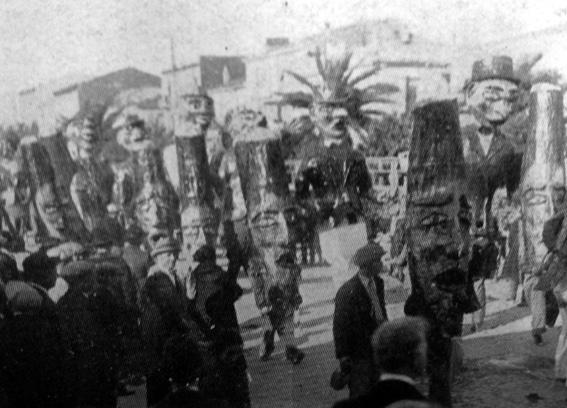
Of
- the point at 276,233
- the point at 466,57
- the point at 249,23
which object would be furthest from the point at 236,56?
the point at 466,57

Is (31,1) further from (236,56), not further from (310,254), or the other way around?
(310,254)

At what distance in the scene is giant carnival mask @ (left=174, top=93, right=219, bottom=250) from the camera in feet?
13.3

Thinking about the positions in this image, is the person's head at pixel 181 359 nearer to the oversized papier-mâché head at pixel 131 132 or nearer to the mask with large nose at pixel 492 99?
the oversized papier-mâché head at pixel 131 132

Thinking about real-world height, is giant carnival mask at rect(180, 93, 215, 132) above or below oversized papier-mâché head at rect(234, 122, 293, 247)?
above

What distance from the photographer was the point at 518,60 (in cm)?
417

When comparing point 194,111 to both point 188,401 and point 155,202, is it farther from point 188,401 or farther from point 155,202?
point 188,401

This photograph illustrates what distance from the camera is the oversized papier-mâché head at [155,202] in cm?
404

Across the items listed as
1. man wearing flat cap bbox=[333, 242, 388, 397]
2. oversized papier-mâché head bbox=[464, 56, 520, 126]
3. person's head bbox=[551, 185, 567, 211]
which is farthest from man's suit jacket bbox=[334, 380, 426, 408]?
oversized papier-mâché head bbox=[464, 56, 520, 126]

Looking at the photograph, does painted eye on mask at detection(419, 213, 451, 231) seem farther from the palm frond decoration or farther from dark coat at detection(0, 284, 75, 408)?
dark coat at detection(0, 284, 75, 408)

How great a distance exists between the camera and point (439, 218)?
14.1 feet

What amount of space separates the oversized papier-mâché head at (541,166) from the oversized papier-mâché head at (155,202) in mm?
2067

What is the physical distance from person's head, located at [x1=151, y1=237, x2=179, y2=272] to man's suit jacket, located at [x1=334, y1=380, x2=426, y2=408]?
1313 millimetres

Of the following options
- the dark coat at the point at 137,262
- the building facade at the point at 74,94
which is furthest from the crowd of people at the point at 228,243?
the building facade at the point at 74,94

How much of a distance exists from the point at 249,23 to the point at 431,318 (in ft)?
6.53
